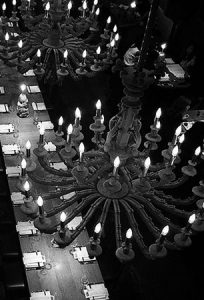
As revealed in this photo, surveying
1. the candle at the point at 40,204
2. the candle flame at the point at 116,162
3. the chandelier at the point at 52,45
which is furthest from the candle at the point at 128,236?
the chandelier at the point at 52,45

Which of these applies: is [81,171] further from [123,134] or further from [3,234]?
[3,234]

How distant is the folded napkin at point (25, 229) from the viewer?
20.7 ft

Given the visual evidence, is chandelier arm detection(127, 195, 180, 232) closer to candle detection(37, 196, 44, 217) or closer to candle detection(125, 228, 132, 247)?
candle detection(125, 228, 132, 247)

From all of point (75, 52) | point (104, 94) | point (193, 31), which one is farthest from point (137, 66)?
point (193, 31)

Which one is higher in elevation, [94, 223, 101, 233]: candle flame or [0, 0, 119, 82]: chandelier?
[0, 0, 119, 82]: chandelier

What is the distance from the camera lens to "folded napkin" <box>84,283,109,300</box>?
5734mm

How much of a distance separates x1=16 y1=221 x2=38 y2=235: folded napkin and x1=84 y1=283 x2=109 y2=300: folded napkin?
45.6 inches

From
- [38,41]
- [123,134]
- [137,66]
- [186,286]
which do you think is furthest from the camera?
[186,286]

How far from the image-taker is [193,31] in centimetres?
1147

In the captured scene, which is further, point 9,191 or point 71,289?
point 9,191

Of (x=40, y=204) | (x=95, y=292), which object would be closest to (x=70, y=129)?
(x=40, y=204)

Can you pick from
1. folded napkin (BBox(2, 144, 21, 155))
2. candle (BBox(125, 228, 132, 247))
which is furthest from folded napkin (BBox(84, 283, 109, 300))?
folded napkin (BBox(2, 144, 21, 155))

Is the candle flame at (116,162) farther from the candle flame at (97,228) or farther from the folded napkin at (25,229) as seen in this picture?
the folded napkin at (25,229)

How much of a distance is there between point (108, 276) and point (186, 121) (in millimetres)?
3038
